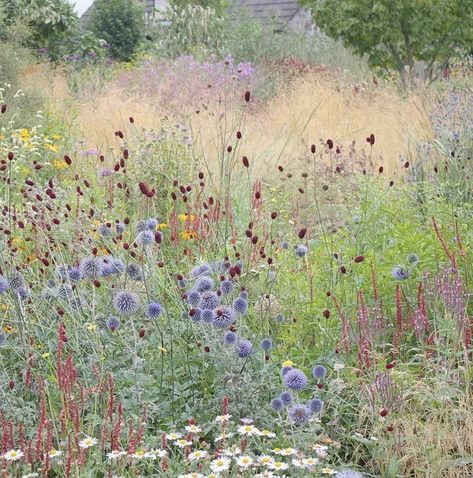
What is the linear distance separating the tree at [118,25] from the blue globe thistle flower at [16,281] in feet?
71.1

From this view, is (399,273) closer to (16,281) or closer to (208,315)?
A: (208,315)

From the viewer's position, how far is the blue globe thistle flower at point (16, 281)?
3.46m

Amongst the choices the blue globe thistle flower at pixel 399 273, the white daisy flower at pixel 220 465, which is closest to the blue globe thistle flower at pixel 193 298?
the white daisy flower at pixel 220 465

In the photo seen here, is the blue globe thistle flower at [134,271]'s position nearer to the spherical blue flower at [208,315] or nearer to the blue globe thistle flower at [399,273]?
the spherical blue flower at [208,315]

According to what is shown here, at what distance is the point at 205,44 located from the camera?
65.8 feet

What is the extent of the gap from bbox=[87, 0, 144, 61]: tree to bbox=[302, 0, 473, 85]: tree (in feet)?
34.0

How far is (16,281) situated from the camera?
348cm

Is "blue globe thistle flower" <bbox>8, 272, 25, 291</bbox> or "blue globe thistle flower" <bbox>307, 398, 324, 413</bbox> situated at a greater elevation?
"blue globe thistle flower" <bbox>8, 272, 25, 291</bbox>

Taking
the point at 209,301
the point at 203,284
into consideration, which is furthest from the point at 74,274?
the point at 209,301

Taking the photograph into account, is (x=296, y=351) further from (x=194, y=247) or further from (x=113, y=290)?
(x=194, y=247)

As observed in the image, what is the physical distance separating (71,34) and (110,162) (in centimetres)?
1477

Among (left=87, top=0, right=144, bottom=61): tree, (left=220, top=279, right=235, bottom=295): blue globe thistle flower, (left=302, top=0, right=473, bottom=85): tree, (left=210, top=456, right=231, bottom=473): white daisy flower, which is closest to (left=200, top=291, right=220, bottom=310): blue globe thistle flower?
(left=220, top=279, right=235, bottom=295): blue globe thistle flower

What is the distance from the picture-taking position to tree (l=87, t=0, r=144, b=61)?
2458 cm

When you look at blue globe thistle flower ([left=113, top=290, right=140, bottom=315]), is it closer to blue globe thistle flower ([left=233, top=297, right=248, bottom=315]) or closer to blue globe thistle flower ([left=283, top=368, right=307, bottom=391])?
blue globe thistle flower ([left=233, top=297, right=248, bottom=315])
